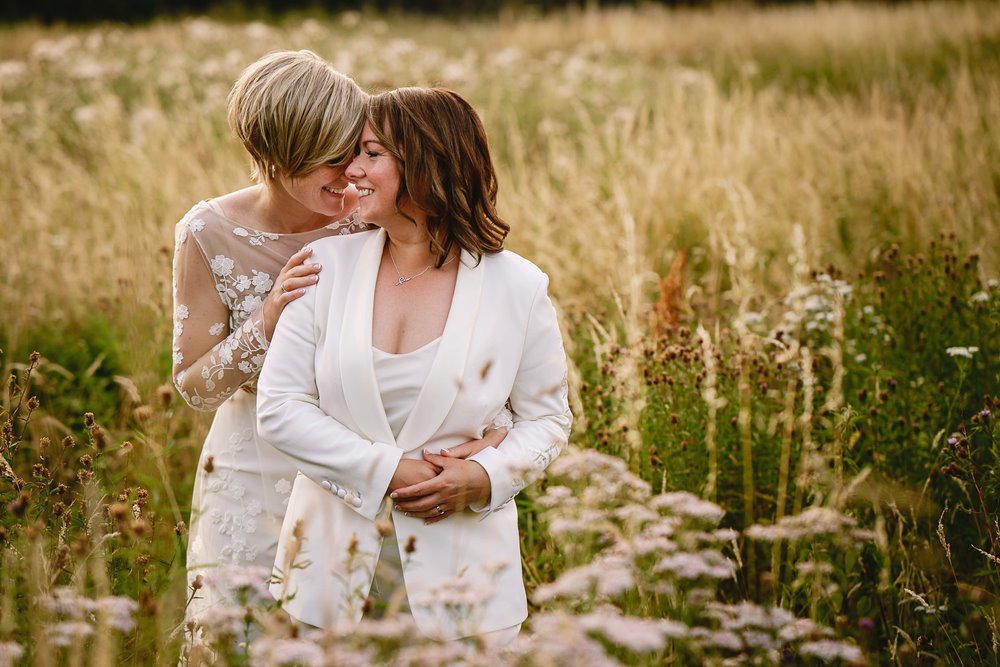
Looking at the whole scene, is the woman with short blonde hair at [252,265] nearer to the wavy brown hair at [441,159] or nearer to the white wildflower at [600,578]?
the wavy brown hair at [441,159]

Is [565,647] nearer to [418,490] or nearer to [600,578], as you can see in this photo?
[600,578]

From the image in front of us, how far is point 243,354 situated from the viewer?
8.55ft

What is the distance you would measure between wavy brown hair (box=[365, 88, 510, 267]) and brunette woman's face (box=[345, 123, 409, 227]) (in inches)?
0.6

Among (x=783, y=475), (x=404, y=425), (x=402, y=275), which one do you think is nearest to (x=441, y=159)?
(x=402, y=275)

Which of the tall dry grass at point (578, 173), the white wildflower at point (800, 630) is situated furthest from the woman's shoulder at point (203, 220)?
the white wildflower at point (800, 630)

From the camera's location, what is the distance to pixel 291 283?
2.35 metres

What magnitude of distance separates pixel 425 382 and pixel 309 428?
1.02 ft

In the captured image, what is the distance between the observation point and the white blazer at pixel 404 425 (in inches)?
84.6

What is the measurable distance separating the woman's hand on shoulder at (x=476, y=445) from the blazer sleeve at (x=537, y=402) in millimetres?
19

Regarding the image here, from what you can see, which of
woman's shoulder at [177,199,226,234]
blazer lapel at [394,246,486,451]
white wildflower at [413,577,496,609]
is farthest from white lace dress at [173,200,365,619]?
white wildflower at [413,577,496,609]

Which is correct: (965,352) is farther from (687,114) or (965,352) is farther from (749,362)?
(687,114)

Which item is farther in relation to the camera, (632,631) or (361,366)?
(361,366)

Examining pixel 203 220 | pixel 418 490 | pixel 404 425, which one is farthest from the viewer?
pixel 203 220

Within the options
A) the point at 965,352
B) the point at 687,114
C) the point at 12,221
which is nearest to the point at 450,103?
the point at 965,352
